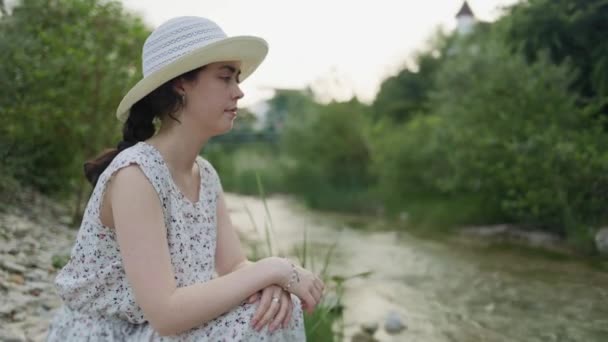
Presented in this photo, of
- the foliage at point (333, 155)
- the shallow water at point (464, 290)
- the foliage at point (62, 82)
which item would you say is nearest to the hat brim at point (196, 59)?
the shallow water at point (464, 290)

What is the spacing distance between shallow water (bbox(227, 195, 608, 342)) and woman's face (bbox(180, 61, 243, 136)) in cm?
137

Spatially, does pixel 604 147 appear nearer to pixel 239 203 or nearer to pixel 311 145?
pixel 311 145

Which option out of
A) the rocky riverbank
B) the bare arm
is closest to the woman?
the bare arm

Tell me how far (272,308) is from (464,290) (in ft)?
12.8

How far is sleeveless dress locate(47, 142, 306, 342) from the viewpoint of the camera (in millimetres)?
1538

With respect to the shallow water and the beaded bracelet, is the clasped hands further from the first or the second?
the shallow water

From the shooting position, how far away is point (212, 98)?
162 centimetres

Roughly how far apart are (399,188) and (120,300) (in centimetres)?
847

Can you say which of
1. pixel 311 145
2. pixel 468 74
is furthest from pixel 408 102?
pixel 468 74

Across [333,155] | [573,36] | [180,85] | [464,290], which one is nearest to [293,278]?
[180,85]

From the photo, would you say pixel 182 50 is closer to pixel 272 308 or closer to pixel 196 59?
pixel 196 59

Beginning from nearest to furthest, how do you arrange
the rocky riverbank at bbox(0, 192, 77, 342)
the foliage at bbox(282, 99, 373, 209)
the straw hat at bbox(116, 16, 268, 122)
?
the straw hat at bbox(116, 16, 268, 122), the rocky riverbank at bbox(0, 192, 77, 342), the foliage at bbox(282, 99, 373, 209)

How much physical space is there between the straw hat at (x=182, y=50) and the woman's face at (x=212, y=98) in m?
0.04

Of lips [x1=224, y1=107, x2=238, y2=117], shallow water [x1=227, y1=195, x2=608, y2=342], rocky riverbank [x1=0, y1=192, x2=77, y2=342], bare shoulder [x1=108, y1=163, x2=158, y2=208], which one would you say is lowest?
shallow water [x1=227, y1=195, x2=608, y2=342]
